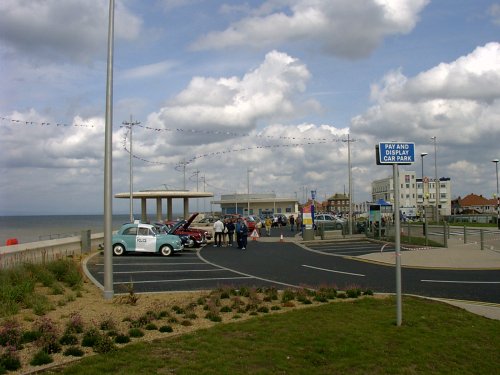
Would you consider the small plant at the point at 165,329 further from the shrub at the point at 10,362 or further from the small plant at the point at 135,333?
the shrub at the point at 10,362

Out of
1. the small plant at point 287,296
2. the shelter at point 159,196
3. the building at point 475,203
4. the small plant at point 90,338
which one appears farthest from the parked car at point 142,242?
the building at point 475,203

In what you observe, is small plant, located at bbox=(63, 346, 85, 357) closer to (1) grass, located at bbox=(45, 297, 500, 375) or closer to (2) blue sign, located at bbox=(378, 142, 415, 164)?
(1) grass, located at bbox=(45, 297, 500, 375)

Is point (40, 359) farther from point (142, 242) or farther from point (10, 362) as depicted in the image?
point (142, 242)

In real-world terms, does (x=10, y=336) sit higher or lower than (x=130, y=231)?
lower

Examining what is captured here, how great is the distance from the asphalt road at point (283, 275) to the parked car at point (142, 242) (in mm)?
434

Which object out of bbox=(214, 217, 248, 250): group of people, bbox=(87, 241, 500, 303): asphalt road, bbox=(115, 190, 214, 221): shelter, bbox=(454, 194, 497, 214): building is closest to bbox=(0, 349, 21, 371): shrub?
bbox=(87, 241, 500, 303): asphalt road

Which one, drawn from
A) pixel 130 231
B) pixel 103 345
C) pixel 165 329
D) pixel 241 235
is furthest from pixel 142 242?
pixel 103 345

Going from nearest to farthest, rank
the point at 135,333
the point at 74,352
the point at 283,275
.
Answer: the point at 74,352, the point at 135,333, the point at 283,275

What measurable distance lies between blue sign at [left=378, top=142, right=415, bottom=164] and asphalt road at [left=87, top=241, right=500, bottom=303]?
5.02 m

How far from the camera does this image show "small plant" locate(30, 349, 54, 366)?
20.9 feet

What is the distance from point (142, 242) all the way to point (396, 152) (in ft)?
55.8

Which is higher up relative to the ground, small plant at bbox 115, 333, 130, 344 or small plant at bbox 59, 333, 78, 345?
small plant at bbox 59, 333, 78, 345

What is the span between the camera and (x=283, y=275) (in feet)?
55.6

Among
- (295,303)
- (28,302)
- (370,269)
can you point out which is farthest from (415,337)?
(370,269)
